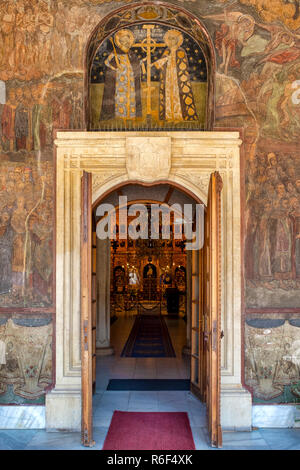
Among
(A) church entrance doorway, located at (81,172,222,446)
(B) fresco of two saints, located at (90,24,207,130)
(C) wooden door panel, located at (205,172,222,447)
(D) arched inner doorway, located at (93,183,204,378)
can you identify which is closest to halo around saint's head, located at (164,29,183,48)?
(B) fresco of two saints, located at (90,24,207,130)

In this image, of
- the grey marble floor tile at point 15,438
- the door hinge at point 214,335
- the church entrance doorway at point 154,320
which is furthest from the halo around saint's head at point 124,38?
the grey marble floor tile at point 15,438

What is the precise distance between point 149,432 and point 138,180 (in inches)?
121

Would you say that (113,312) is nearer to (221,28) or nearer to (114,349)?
(114,349)

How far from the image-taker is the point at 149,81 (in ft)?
18.4

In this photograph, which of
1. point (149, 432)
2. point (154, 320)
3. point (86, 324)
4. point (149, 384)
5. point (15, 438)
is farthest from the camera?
point (154, 320)

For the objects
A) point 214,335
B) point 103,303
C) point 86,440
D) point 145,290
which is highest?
point 214,335

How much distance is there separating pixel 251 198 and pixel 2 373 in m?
3.84

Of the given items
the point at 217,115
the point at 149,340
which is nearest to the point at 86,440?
the point at 217,115

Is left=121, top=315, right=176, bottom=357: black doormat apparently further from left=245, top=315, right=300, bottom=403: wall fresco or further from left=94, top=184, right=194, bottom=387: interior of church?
left=245, top=315, right=300, bottom=403: wall fresco

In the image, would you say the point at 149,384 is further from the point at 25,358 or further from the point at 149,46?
the point at 149,46

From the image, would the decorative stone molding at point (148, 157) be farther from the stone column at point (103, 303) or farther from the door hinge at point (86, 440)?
the stone column at point (103, 303)

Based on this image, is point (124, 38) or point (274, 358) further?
point (124, 38)

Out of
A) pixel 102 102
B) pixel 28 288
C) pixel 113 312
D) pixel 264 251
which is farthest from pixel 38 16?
pixel 113 312

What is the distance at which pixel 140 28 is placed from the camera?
5.55 metres
